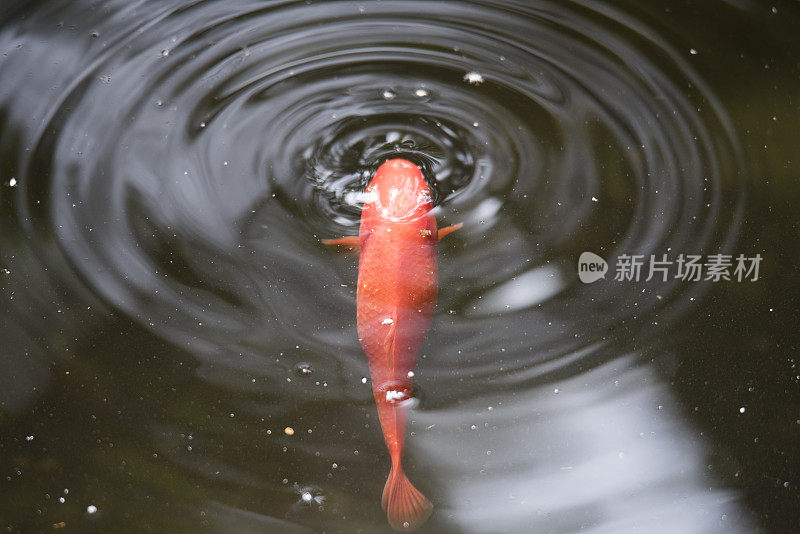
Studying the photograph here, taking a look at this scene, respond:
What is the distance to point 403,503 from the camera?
179cm

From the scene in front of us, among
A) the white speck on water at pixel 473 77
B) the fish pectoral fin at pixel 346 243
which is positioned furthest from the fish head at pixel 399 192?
the white speck on water at pixel 473 77

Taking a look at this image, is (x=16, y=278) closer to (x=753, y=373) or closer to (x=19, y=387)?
(x=19, y=387)

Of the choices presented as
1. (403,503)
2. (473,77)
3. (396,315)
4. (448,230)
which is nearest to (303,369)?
(396,315)

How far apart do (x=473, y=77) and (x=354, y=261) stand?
85 centimetres

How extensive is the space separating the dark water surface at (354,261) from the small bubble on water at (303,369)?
0.02 metres

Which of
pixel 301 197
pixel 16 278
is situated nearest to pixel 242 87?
pixel 301 197

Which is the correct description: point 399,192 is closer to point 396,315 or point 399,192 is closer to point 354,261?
point 354,261

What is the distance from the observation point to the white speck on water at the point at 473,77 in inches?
98.2

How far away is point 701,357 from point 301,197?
126cm

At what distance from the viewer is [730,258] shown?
213cm

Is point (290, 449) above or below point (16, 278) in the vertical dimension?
below

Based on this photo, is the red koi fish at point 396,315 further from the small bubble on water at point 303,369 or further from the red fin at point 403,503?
the small bubble on water at point 303,369

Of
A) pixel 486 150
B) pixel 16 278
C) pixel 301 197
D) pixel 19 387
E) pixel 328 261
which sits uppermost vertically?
pixel 486 150

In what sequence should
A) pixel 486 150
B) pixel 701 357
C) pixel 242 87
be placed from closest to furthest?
pixel 701 357 < pixel 486 150 < pixel 242 87
